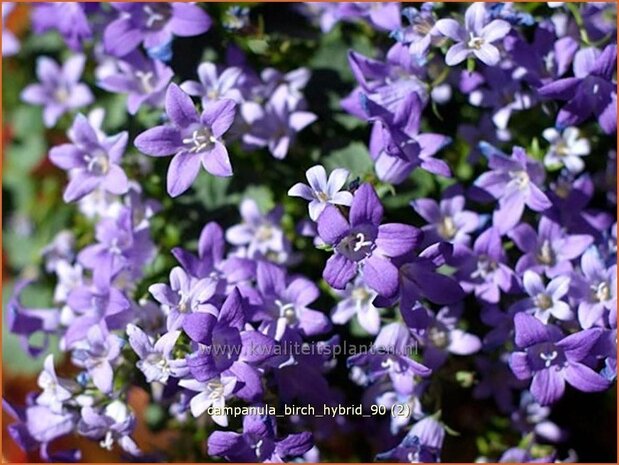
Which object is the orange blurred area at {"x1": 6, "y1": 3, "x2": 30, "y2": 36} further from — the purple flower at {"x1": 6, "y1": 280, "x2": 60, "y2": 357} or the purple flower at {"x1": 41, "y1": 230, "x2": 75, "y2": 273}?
the purple flower at {"x1": 6, "y1": 280, "x2": 60, "y2": 357}

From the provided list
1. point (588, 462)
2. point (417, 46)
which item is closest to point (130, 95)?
point (417, 46)

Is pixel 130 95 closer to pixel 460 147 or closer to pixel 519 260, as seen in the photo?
pixel 460 147

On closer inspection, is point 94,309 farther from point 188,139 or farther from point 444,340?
point 444,340

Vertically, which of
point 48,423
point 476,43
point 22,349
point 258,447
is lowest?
point 22,349

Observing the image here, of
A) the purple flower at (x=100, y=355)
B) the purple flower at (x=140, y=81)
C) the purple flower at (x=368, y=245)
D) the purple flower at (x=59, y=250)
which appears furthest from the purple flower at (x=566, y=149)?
the purple flower at (x=59, y=250)

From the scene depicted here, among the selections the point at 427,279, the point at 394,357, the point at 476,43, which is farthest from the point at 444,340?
the point at 476,43

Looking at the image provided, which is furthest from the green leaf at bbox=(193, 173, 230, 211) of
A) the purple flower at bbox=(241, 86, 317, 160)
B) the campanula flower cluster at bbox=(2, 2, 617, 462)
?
the purple flower at bbox=(241, 86, 317, 160)
